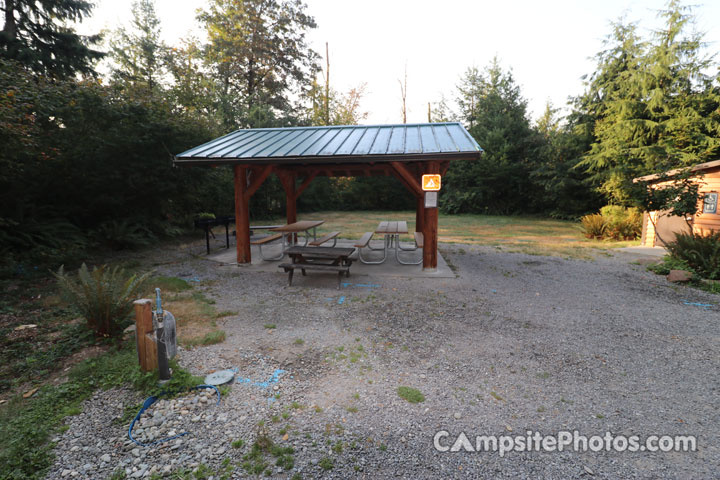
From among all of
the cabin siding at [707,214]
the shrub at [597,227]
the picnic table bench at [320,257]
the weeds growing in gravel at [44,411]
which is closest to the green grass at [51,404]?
the weeds growing in gravel at [44,411]

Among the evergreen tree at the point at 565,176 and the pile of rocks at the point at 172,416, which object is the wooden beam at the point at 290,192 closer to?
the pile of rocks at the point at 172,416

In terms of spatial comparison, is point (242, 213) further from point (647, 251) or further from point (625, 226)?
point (625, 226)

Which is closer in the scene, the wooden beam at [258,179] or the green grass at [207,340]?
the green grass at [207,340]

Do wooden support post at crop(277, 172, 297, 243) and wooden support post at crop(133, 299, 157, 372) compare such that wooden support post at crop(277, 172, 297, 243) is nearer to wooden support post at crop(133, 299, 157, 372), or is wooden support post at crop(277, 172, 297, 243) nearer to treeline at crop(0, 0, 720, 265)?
treeline at crop(0, 0, 720, 265)

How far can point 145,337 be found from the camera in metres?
2.86

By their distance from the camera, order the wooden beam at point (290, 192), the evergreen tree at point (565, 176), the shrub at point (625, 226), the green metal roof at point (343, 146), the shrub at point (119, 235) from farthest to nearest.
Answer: the evergreen tree at point (565, 176) < the shrub at point (625, 226) < the wooden beam at point (290, 192) < the shrub at point (119, 235) < the green metal roof at point (343, 146)

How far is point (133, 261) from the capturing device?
7.64 m

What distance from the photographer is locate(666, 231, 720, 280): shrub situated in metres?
6.62

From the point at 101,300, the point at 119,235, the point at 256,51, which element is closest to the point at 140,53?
the point at 256,51

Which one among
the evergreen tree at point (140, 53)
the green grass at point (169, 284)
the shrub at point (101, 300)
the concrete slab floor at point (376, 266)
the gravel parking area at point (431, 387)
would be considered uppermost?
the evergreen tree at point (140, 53)

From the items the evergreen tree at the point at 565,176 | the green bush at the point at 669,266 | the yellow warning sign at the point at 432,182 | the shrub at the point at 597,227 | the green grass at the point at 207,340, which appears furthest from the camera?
the evergreen tree at the point at 565,176

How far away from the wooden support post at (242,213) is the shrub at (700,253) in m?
9.30

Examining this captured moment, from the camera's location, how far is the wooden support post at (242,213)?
734 centimetres

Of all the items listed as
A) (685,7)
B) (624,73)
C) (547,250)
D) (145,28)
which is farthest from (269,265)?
(145,28)
